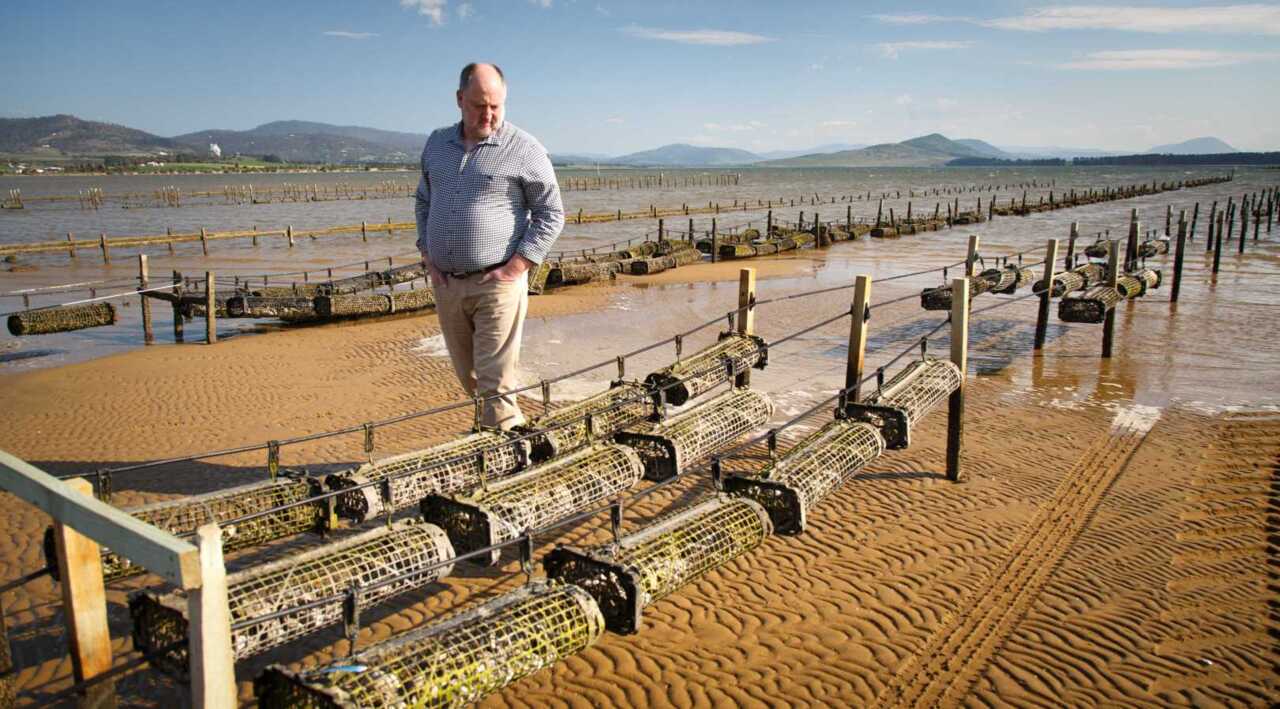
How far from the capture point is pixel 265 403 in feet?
36.5

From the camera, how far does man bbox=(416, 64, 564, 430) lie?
4.91 m

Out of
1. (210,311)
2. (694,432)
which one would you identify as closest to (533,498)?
(694,432)

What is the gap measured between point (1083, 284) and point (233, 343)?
17176 millimetres

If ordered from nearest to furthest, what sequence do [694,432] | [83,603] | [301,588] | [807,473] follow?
[83,603] < [301,588] < [807,473] < [694,432]

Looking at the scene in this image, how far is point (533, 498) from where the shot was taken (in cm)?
529

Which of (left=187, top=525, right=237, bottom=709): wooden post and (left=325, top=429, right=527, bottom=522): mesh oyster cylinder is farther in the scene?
(left=325, top=429, right=527, bottom=522): mesh oyster cylinder

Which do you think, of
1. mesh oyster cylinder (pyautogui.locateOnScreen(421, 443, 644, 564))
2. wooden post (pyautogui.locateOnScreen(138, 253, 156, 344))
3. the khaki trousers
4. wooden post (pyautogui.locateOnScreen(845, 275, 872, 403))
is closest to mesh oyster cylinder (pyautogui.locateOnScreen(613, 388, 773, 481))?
mesh oyster cylinder (pyautogui.locateOnScreen(421, 443, 644, 564))

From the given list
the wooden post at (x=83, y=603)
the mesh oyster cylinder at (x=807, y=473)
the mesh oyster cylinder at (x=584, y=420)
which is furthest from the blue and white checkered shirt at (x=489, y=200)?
the wooden post at (x=83, y=603)

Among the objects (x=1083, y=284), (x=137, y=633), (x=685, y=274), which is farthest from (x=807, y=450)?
(x=685, y=274)

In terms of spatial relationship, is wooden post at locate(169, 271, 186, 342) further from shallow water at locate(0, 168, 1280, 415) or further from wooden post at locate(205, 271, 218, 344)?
wooden post at locate(205, 271, 218, 344)

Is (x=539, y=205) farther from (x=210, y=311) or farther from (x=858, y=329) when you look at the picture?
(x=210, y=311)

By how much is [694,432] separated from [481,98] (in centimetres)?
330

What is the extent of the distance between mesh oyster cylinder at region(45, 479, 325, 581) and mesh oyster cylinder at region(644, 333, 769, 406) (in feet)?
11.4

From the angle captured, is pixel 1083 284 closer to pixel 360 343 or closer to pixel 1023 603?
pixel 1023 603
